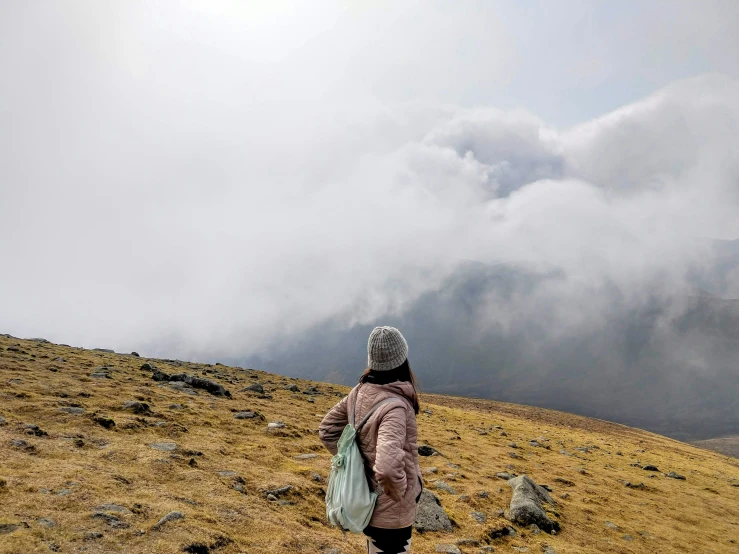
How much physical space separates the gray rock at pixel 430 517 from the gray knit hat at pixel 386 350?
→ 31.3ft

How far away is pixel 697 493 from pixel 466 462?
18.2 meters

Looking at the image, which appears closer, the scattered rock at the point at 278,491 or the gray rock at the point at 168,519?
the gray rock at the point at 168,519

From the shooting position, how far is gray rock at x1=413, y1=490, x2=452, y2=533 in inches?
508

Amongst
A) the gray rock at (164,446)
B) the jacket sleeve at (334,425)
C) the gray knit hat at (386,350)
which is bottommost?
the gray rock at (164,446)

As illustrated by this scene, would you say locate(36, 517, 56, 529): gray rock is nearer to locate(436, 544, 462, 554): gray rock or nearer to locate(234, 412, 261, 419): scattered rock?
locate(436, 544, 462, 554): gray rock

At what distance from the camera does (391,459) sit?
195 inches

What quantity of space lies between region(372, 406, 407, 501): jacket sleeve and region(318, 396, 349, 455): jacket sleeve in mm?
1340

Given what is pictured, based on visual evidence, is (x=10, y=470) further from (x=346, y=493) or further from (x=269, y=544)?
(x=346, y=493)

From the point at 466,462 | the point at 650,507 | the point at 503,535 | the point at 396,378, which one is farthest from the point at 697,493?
the point at 396,378

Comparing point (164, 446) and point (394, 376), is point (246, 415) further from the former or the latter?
point (394, 376)

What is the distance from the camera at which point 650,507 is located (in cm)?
2197

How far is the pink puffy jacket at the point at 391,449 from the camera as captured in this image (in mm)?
4992

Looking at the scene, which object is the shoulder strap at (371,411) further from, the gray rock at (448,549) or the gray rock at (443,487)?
the gray rock at (443,487)

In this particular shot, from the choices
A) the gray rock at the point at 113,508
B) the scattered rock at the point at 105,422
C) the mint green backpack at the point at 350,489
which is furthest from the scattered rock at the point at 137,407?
the mint green backpack at the point at 350,489
